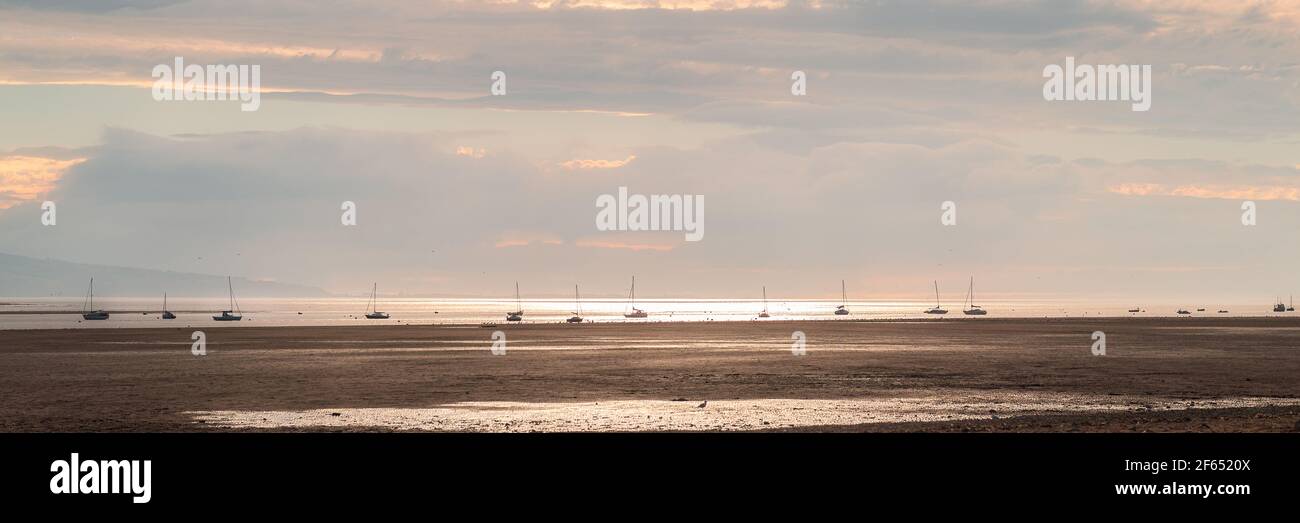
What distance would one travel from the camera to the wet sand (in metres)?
33.8

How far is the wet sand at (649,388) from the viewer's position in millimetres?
33812

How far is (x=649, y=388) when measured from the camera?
46.6 meters
